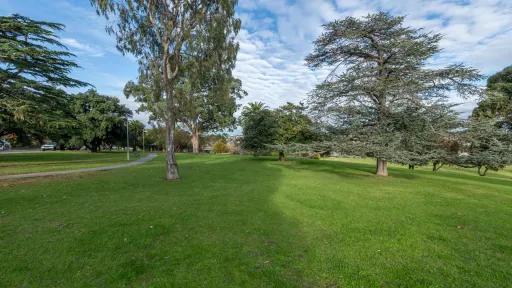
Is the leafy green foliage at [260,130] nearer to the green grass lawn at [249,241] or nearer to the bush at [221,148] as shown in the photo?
the green grass lawn at [249,241]

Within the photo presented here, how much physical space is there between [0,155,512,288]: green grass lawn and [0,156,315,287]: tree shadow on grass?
0.02 m

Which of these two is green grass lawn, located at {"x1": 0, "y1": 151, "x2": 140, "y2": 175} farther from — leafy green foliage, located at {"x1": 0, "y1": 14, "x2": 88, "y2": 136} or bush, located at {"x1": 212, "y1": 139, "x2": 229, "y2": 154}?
bush, located at {"x1": 212, "y1": 139, "x2": 229, "y2": 154}

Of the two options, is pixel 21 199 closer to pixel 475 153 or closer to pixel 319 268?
pixel 319 268

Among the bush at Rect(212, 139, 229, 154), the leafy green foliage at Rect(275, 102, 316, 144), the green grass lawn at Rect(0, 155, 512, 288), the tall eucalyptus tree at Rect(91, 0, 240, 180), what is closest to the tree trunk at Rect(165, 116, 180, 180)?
the tall eucalyptus tree at Rect(91, 0, 240, 180)

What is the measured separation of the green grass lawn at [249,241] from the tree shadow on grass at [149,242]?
0.02m

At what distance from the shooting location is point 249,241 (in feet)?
Answer: 16.8

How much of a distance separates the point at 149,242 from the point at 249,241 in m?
1.77

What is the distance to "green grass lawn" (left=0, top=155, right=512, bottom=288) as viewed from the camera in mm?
3814

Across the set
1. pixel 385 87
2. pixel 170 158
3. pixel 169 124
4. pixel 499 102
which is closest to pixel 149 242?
pixel 170 158

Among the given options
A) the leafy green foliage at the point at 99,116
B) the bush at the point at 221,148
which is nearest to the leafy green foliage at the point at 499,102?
the bush at the point at 221,148

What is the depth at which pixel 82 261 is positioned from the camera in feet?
13.9

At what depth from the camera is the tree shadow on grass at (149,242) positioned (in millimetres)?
3797

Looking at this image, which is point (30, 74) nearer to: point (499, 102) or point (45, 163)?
point (45, 163)

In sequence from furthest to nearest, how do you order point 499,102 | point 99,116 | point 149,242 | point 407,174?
1. point 99,116
2. point 407,174
3. point 499,102
4. point 149,242
